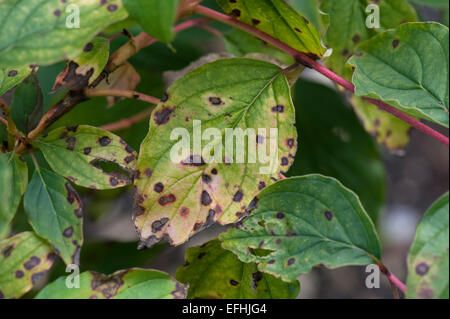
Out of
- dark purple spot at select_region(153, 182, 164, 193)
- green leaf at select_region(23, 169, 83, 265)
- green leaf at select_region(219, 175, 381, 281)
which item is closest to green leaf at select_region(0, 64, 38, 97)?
green leaf at select_region(23, 169, 83, 265)

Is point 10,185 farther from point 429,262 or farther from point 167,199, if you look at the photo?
point 429,262

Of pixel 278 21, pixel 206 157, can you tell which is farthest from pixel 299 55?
pixel 206 157

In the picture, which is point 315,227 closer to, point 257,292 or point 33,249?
point 257,292

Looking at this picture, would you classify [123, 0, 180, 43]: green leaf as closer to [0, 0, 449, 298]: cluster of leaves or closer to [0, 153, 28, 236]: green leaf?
[0, 0, 449, 298]: cluster of leaves

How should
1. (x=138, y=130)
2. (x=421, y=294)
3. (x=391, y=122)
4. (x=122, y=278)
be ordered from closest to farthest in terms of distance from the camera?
(x=421, y=294), (x=122, y=278), (x=391, y=122), (x=138, y=130)

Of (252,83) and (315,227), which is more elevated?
(252,83)

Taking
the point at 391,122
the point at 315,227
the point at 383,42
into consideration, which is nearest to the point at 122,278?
the point at 315,227

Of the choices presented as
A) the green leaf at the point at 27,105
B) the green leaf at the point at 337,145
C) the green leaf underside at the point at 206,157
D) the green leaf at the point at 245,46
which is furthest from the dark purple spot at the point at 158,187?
the green leaf at the point at 337,145
